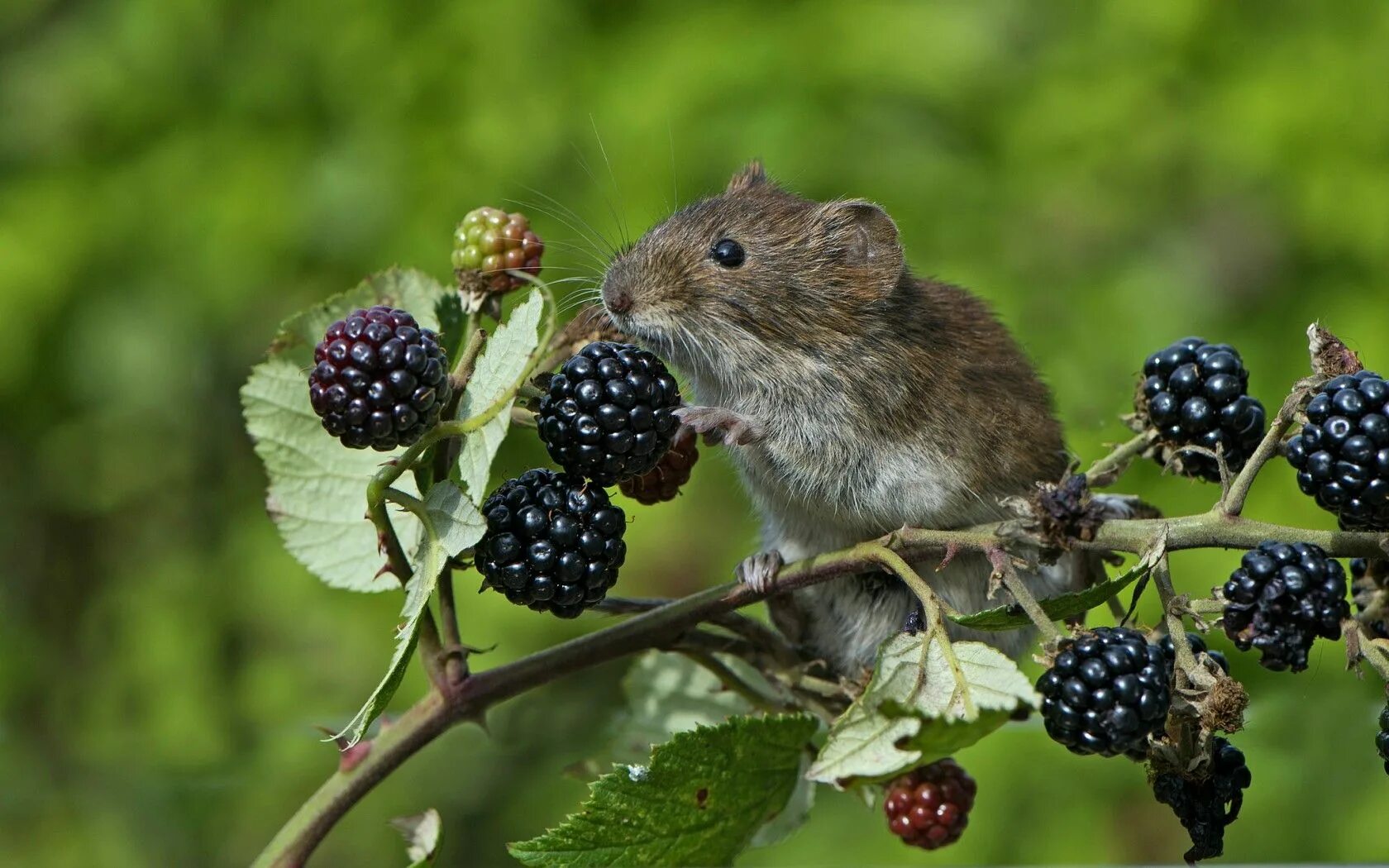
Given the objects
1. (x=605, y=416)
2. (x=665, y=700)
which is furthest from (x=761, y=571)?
(x=665, y=700)

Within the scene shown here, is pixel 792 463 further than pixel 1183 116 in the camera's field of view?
No

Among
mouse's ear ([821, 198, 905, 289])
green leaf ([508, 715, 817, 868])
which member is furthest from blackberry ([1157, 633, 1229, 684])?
mouse's ear ([821, 198, 905, 289])

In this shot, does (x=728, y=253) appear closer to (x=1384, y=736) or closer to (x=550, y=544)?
(x=550, y=544)

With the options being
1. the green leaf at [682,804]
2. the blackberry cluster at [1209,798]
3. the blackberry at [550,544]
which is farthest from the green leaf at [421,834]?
the blackberry cluster at [1209,798]

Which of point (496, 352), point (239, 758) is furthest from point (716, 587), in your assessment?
point (239, 758)

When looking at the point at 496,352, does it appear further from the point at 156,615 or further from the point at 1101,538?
the point at 156,615

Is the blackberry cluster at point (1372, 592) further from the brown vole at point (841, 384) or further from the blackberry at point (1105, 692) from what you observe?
the brown vole at point (841, 384)
